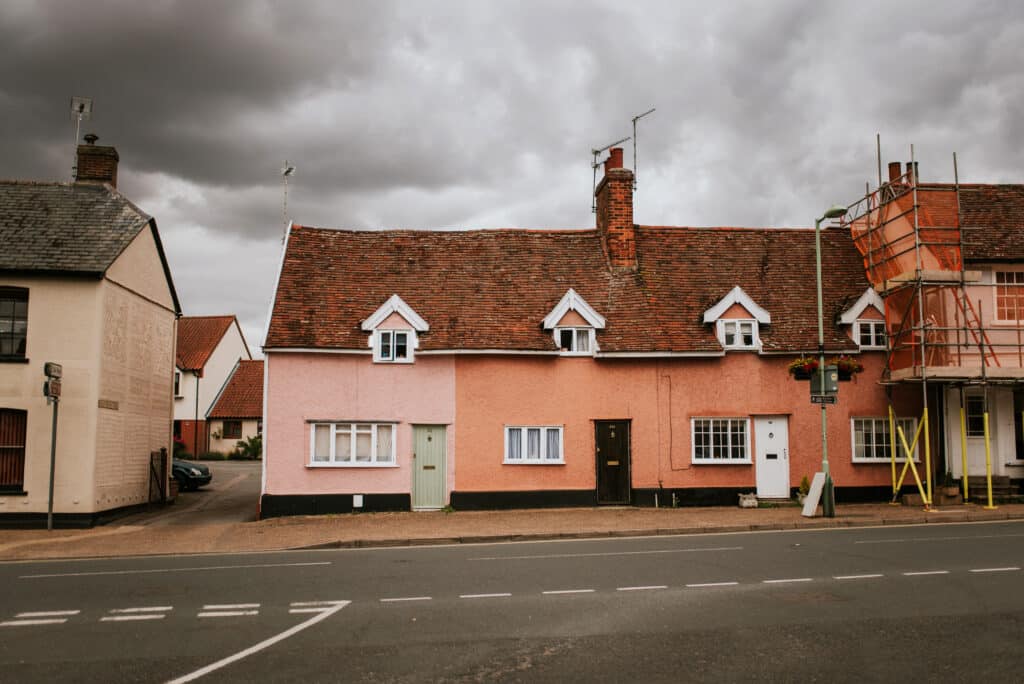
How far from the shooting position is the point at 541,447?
23219 mm

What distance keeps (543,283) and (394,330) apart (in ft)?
16.0

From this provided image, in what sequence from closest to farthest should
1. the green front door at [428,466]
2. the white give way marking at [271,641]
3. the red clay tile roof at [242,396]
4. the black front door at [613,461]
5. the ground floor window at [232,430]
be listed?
the white give way marking at [271,641]
the green front door at [428,466]
the black front door at [613,461]
the red clay tile roof at [242,396]
the ground floor window at [232,430]

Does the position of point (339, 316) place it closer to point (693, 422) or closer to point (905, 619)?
point (693, 422)

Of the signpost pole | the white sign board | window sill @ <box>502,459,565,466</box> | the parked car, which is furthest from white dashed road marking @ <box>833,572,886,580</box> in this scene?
the parked car

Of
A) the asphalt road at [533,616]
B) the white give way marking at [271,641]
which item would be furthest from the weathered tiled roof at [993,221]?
the white give way marking at [271,641]

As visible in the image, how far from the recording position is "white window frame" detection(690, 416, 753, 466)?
23.4m

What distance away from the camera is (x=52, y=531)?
19.9m

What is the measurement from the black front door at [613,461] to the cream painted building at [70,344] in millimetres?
12985

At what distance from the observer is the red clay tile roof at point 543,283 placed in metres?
23.3

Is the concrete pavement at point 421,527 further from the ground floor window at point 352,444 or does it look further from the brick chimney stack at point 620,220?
the brick chimney stack at point 620,220

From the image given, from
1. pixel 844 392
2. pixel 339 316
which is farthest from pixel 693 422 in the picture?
pixel 339 316

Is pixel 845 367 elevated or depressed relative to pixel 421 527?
elevated

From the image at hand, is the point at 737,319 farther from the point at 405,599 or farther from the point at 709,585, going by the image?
the point at 405,599

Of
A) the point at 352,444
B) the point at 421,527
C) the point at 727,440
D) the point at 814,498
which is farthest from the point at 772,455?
the point at 352,444
